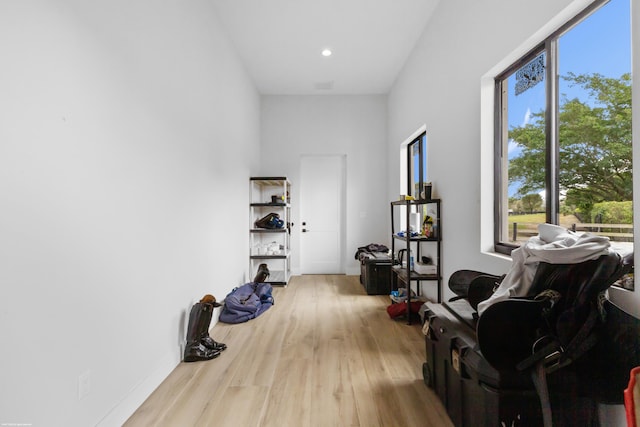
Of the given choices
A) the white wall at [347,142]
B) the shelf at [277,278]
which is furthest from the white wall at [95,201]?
the white wall at [347,142]

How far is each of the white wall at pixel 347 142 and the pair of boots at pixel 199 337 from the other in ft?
10.4

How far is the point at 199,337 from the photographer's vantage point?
97.4 inches

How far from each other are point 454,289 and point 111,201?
1970mm

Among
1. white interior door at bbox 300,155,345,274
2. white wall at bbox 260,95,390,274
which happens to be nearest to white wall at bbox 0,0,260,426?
white wall at bbox 260,95,390,274

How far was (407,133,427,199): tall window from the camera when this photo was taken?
4008 mm

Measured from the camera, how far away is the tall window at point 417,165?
4008mm

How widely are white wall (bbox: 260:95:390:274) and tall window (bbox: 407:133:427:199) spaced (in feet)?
3.16

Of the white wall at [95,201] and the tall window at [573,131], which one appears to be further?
the tall window at [573,131]

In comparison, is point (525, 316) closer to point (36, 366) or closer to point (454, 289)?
point (454, 289)

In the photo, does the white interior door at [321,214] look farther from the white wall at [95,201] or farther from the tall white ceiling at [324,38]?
the white wall at [95,201]

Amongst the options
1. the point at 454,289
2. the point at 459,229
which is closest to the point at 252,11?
the point at 459,229

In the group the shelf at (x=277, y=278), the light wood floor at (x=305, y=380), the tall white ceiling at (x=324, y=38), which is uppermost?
the tall white ceiling at (x=324, y=38)

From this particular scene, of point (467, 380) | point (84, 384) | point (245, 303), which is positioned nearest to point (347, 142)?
point (245, 303)

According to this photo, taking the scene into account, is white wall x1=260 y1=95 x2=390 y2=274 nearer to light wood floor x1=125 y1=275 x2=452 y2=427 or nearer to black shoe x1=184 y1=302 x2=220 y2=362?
light wood floor x1=125 y1=275 x2=452 y2=427
